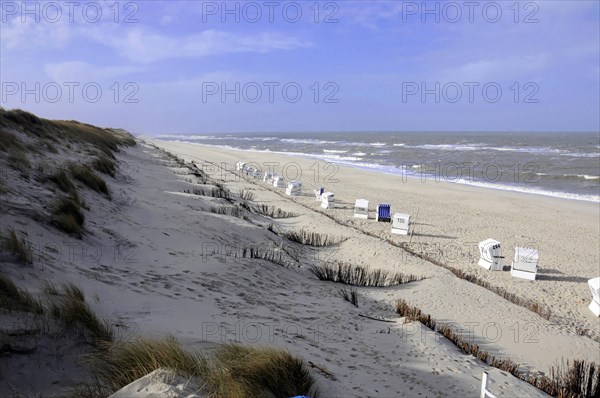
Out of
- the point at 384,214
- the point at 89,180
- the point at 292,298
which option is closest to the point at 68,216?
the point at 89,180

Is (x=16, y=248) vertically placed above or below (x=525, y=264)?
above

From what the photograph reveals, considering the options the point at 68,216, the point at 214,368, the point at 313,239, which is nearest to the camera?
the point at 214,368

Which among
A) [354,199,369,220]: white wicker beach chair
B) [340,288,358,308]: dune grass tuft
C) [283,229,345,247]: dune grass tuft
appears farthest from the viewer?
[354,199,369,220]: white wicker beach chair

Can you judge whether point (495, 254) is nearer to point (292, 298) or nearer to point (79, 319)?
point (292, 298)

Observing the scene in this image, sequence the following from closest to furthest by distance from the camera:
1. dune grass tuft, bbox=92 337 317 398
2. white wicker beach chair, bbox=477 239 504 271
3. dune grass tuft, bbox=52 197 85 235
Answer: dune grass tuft, bbox=92 337 317 398, dune grass tuft, bbox=52 197 85 235, white wicker beach chair, bbox=477 239 504 271

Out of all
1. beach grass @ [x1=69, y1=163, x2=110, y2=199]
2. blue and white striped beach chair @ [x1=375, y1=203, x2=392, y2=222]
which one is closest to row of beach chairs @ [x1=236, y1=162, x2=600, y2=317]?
blue and white striped beach chair @ [x1=375, y1=203, x2=392, y2=222]

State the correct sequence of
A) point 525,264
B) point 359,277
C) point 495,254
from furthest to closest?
point 495,254, point 525,264, point 359,277

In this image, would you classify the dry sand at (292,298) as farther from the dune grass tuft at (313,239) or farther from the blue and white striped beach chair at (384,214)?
the blue and white striped beach chair at (384,214)

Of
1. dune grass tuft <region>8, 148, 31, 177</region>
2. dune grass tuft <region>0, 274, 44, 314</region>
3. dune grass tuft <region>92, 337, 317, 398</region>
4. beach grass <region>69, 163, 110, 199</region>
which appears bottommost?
dune grass tuft <region>92, 337, 317, 398</region>

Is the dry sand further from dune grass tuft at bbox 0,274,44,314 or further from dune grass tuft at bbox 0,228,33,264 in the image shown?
dune grass tuft at bbox 0,274,44,314

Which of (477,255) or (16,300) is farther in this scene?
(477,255)

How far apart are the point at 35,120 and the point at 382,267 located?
583 inches

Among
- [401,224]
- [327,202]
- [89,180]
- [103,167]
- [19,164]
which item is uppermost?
[19,164]

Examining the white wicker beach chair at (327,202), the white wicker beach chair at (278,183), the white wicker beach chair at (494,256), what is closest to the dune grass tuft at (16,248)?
the white wicker beach chair at (494,256)
